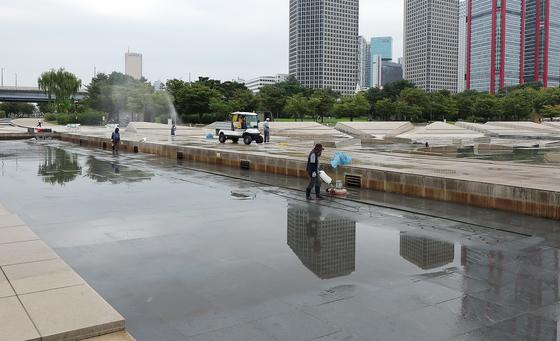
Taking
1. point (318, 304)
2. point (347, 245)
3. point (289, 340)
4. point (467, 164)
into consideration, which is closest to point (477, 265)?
point (347, 245)

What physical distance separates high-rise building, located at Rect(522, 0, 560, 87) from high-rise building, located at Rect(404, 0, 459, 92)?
27.0 metres

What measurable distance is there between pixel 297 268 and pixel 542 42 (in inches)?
7023

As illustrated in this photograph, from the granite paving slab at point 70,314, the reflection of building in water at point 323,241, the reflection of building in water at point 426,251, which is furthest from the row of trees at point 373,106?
the granite paving slab at point 70,314

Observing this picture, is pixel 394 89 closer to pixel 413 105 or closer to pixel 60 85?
pixel 413 105

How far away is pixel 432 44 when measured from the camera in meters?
184

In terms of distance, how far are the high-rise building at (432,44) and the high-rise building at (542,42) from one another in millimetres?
27017

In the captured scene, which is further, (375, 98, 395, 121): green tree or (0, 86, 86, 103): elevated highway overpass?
(0, 86, 86, 103): elevated highway overpass

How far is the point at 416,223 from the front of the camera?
11039 mm

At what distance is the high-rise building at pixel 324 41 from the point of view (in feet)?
557

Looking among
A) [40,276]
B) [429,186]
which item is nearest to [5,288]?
[40,276]

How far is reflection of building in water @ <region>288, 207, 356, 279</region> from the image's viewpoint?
7719 millimetres

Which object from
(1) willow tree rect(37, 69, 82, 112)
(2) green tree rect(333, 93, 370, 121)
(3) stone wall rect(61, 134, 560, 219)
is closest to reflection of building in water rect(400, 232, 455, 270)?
(3) stone wall rect(61, 134, 560, 219)

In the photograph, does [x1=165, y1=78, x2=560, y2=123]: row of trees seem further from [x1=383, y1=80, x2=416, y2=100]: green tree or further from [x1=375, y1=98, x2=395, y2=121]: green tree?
[x1=383, y1=80, x2=416, y2=100]: green tree

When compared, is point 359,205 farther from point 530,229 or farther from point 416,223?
point 530,229
